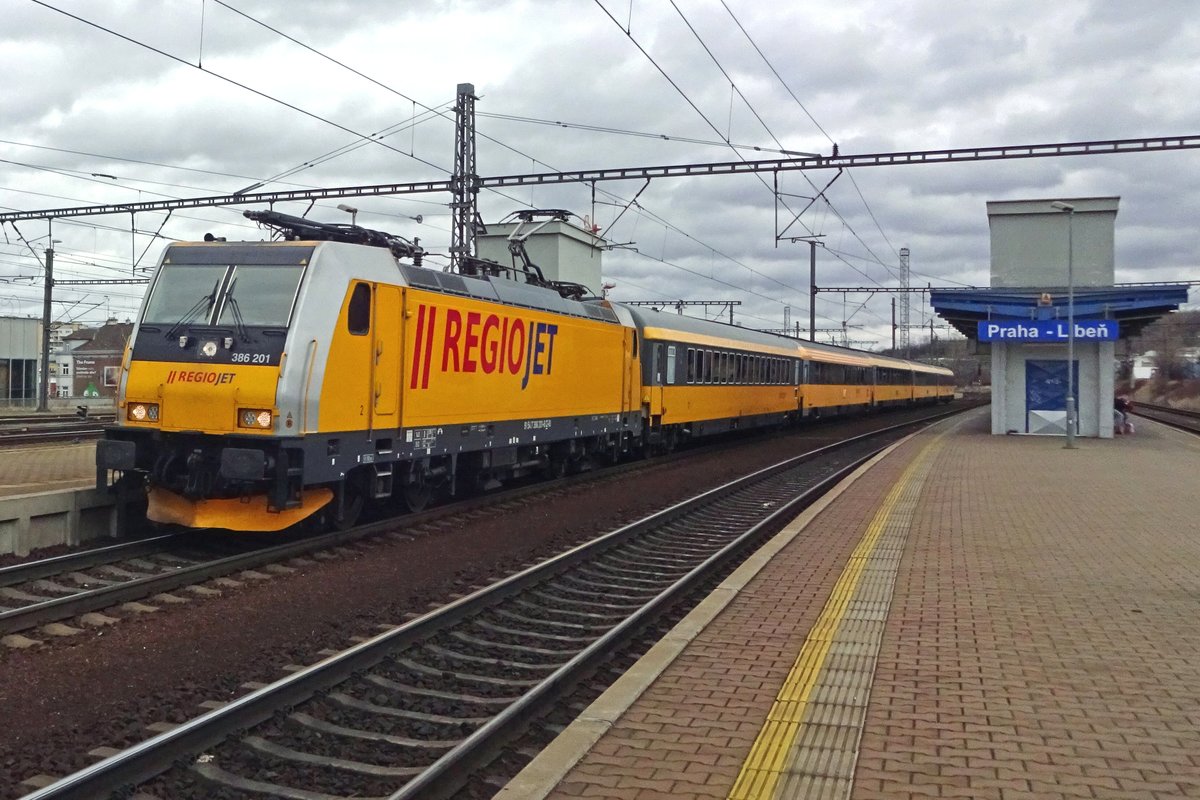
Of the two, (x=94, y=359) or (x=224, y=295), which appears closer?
(x=224, y=295)

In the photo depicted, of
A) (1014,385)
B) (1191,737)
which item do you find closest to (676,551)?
(1191,737)

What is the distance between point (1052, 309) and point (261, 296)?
77.5 ft

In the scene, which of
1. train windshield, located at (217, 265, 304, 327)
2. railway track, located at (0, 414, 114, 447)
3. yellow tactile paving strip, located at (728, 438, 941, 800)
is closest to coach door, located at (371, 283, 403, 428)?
train windshield, located at (217, 265, 304, 327)

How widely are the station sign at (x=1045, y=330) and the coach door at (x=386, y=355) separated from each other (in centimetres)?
2048

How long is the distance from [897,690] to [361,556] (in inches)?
237

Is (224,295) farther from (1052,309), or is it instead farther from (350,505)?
(1052,309)

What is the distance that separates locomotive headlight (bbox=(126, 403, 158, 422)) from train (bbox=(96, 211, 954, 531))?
16 mm

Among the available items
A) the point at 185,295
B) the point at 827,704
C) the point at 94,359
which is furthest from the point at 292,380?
the point at 94,359

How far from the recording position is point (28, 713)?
545 cm

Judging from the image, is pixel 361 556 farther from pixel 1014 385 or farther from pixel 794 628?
pixel 1014 385

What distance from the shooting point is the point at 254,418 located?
968 centimetres

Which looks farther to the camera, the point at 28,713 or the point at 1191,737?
the point at 28,713

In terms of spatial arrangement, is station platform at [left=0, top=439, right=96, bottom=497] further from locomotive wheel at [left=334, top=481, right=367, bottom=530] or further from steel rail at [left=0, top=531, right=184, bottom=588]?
locomotive wheel at [left=334, top=481, right=367, bottom=530]

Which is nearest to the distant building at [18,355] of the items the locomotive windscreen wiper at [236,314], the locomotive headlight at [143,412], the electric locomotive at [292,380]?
the electric locomotive at [292,380]
